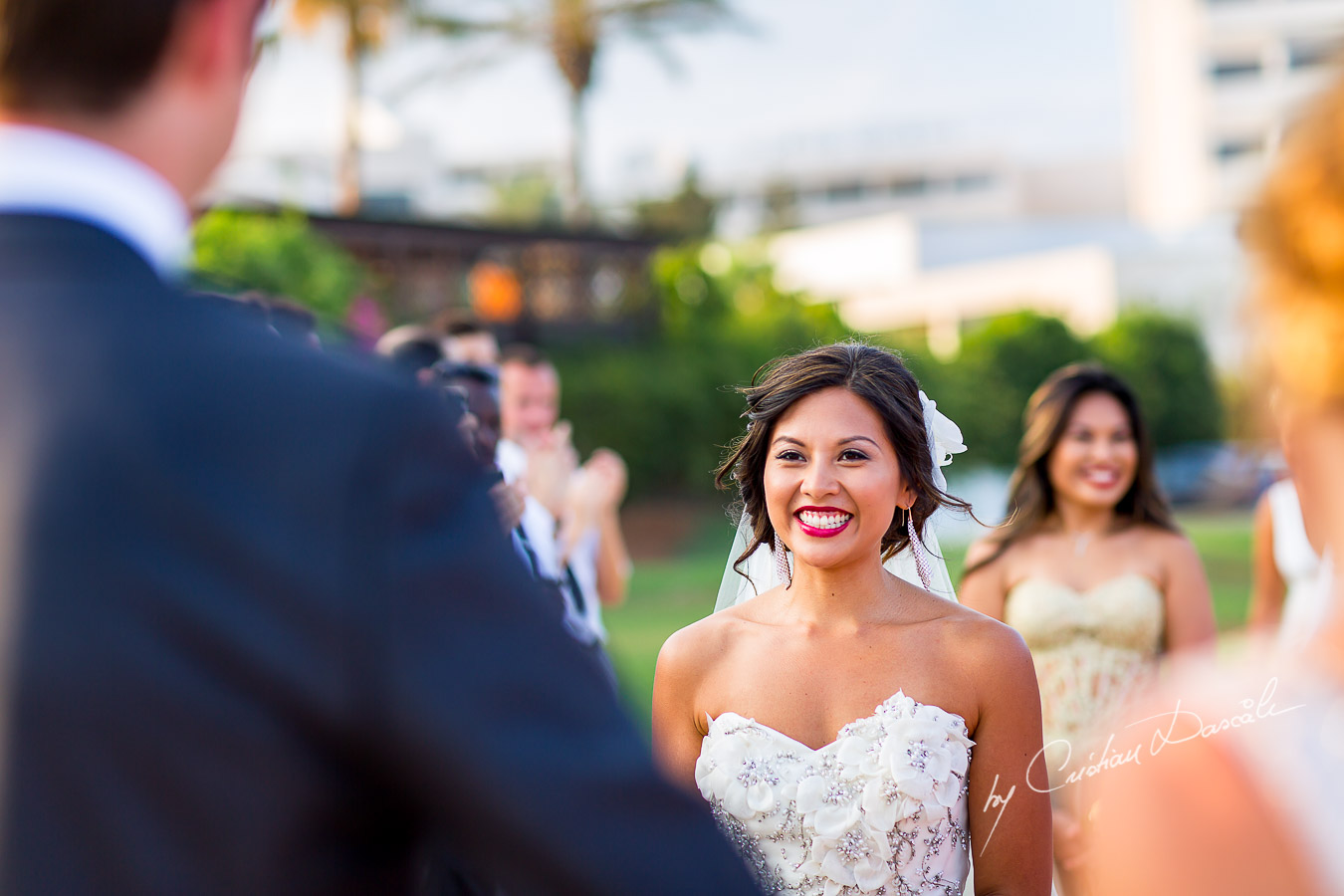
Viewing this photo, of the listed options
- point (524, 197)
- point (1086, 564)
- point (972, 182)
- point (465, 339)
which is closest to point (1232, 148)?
point (972, 182)

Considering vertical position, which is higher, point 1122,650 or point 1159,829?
point 1159,829

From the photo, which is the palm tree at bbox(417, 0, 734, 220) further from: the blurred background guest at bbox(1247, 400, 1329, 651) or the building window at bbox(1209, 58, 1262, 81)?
the building window at bbox(1209, 58, 1262, 81)

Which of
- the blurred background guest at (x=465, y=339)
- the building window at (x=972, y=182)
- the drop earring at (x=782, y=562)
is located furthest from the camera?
the building window at (x=972, y=182)

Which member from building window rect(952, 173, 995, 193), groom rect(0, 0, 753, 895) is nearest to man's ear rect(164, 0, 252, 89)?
groom rect(0, 0, 753, 895)

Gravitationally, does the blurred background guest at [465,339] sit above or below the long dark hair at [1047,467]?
above

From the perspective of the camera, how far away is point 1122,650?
499 centimetres

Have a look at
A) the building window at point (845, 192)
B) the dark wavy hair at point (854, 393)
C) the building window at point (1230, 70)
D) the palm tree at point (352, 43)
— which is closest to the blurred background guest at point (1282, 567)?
the dark wavy hair at point (854, 393)

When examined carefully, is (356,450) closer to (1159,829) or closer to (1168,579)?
(1159,829)

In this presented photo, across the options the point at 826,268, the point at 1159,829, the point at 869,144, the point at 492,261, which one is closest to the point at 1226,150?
the point at 826,268

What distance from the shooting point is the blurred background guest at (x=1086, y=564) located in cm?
497

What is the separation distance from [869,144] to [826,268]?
2779cm

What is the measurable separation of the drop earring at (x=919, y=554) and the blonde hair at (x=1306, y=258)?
2496 mm

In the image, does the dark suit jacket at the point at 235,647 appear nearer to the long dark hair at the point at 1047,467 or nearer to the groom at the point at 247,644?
the groom at the point at 247,644

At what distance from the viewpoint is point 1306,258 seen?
111cm
